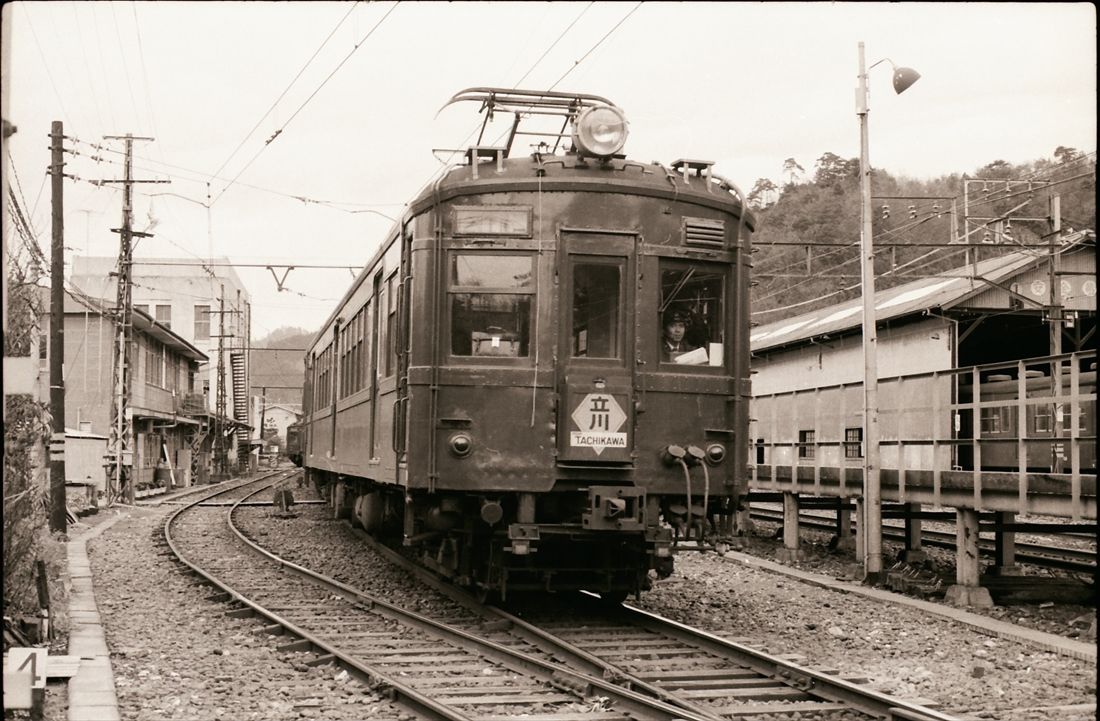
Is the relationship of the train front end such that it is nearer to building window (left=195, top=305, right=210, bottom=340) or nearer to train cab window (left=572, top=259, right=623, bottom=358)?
train cab window (left=572, top=259, right=623, bottom=358)

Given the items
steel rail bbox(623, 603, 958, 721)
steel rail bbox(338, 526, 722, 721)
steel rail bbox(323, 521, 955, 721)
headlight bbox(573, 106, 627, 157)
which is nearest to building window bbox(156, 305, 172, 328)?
steel rail bbox(338, 526, 722, 721)

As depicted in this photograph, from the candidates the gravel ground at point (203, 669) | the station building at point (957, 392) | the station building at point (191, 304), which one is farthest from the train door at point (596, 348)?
the station building at point (191, 304)

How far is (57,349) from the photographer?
1961 centimetres

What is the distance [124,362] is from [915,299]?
1989 cm

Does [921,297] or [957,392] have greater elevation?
[921,297]

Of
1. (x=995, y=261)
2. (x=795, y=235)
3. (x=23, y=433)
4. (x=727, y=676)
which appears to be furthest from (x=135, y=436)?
(x=727, y=676)

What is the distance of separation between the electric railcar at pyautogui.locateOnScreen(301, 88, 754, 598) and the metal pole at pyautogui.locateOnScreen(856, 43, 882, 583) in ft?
13.6

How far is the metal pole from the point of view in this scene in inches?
496

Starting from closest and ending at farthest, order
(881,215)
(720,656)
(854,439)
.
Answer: (720,656)
(854,439)
(881,215)

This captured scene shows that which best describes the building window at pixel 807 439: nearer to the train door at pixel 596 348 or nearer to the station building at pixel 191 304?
the train door at pixel 596 348

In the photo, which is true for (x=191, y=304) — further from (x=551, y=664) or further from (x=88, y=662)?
(x=551, y=664)

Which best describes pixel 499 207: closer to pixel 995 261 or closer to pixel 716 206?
pixel 716 206

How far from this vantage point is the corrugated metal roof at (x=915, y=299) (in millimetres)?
16297

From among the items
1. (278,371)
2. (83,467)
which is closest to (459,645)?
(83,467)
